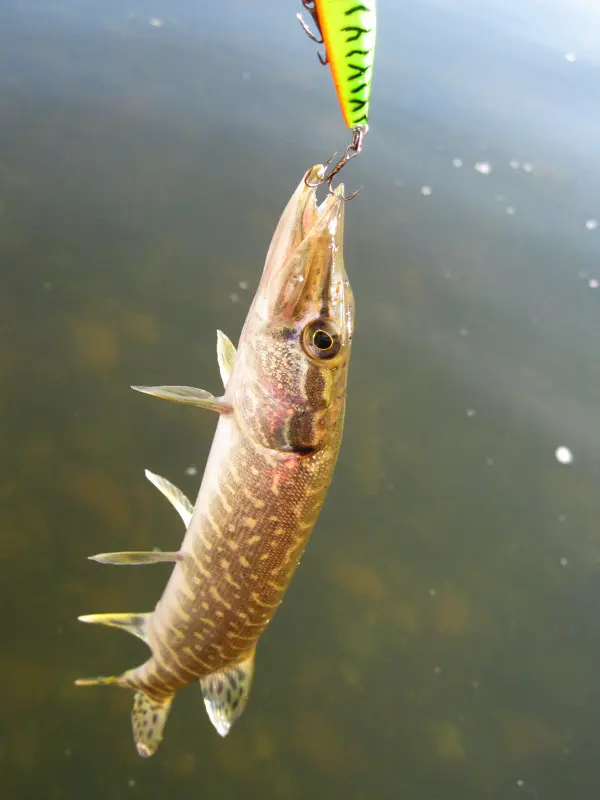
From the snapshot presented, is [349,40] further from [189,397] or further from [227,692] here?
[227,692]

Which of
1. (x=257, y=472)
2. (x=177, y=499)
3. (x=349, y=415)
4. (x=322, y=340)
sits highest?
(x=322, y=340)

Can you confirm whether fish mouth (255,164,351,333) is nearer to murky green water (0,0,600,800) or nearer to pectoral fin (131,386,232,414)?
pectoral fin (131,386,232,414)

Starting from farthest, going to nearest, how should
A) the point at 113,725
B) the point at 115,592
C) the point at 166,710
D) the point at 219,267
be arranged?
1. the point at 219,267
2. the point at 115,592
3. the point at 113,725
4. the point at 166,710

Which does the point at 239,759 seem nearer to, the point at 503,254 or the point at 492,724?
the point at 492,724

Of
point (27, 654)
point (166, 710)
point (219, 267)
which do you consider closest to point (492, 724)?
point (166, 710)

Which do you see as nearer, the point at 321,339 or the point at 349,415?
the point at 321,339

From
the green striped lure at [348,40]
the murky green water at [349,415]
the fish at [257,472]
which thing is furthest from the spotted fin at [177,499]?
the green striped lure at [348,40]

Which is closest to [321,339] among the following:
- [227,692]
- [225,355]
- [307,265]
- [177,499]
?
[307,265]
